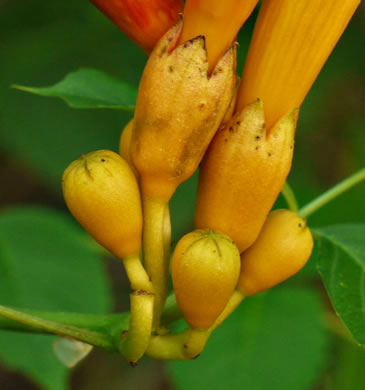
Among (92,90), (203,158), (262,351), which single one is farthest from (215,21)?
(262,351)

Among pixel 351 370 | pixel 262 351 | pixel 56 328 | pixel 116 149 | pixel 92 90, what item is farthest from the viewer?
pixel 116 149

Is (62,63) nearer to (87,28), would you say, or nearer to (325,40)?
(87,28)

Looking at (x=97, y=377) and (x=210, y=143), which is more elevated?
(x=210, y=143)

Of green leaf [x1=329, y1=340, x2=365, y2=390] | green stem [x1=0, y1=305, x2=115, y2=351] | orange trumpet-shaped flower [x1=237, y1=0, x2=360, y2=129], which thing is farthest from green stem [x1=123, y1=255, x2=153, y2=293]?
green leaf [x1=329, y1=340, x2=365, y2=390]

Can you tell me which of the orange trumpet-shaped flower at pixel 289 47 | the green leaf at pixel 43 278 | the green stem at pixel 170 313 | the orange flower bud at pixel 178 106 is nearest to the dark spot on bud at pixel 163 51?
the orange flower bud at pixel 178 106

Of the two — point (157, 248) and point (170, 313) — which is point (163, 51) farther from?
point (170, 313)

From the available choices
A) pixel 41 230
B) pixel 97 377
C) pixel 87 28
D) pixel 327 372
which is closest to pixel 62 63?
pixel 87 28
